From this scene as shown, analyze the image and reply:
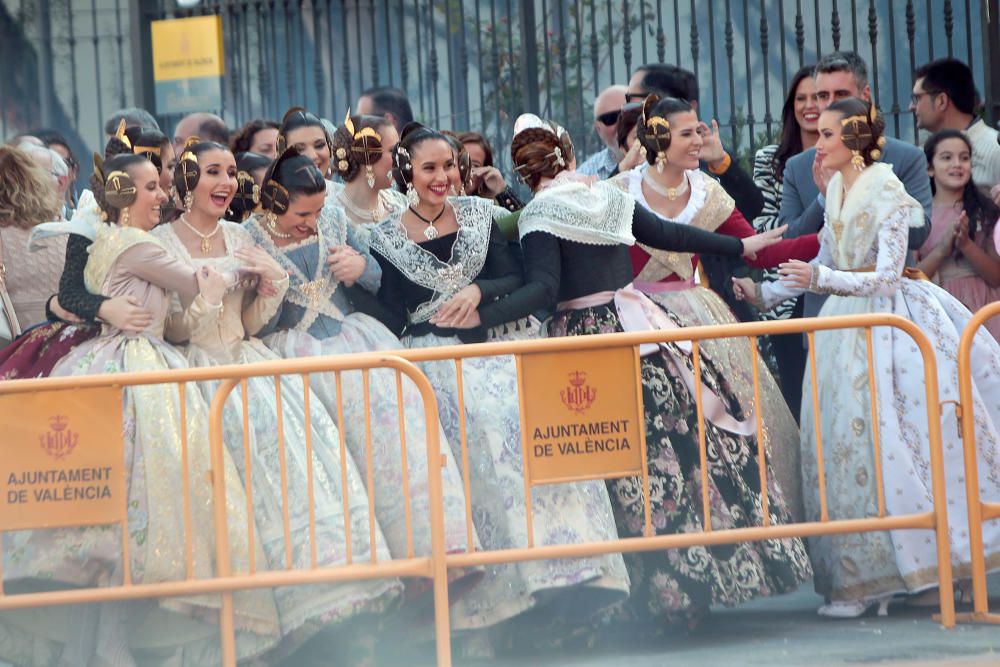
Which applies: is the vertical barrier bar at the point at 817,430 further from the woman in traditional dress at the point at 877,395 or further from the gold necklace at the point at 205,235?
the gold necklace at the point at 205,235

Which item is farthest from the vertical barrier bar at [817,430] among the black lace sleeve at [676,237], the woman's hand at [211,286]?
the woman's hand at [211,286]

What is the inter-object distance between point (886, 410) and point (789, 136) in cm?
196

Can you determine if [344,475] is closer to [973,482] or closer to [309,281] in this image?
[309,281]

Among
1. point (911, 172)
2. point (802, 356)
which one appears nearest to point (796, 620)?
point (802, 356)

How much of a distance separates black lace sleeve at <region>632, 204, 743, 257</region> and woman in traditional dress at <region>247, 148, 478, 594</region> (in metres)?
0.94

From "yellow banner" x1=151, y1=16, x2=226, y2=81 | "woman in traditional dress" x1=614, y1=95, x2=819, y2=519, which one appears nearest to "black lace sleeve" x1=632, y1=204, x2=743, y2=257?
"woman in traditional dress" x1=614, y1=95, x2=819, y2=519

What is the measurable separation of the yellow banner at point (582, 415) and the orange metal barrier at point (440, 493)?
0.01 m

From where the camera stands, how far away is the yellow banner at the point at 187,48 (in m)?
10.6

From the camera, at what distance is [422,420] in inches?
219

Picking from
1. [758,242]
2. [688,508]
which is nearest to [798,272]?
[758,242]

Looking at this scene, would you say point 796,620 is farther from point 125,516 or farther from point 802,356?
point 125,516

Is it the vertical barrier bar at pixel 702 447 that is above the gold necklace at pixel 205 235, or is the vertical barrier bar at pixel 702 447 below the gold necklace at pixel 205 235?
below

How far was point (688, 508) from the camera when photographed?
5668 mm

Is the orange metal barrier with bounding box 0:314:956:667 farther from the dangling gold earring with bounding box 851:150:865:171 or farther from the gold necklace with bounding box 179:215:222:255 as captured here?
the dangling gold earring with bounding box 851:150:865:171
